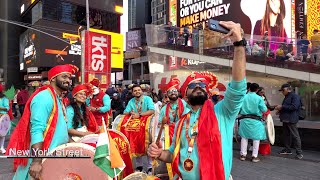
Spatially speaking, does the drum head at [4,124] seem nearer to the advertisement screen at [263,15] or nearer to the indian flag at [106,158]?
the indian flag at [106,158]

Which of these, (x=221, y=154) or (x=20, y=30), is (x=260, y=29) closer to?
(x=20, y=30)

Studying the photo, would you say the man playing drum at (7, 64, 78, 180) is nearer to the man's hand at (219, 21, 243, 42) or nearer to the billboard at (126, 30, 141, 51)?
the man's hand at (219, 21, 243, 42)

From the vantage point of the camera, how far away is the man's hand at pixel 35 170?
334cm

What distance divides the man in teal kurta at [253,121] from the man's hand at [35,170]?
600 cm

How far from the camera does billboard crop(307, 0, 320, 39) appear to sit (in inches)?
1222

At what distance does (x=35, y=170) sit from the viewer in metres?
3.34

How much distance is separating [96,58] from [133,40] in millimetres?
63402

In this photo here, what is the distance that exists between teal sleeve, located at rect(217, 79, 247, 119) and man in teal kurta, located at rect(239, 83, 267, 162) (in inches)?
228

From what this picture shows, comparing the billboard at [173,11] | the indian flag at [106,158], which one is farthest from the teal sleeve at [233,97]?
the billboard at [173,11]

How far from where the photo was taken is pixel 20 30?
141ft

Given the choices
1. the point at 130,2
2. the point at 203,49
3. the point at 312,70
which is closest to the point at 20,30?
the point at 203,49

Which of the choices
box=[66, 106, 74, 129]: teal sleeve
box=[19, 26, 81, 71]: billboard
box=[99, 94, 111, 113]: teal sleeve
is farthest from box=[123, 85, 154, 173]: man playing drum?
box=[19, 26, 81, 71]: billboard

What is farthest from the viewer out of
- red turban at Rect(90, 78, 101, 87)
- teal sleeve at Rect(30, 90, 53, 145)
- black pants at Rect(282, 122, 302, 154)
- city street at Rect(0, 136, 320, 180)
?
red turban at Rect(90, 78, 101, 87)

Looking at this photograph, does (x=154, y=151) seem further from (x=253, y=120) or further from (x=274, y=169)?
(x=253, y=120)
